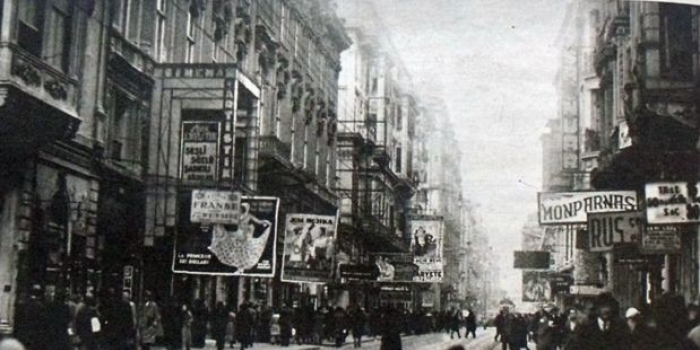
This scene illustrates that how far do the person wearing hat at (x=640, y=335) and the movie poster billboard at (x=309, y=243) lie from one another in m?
3.71

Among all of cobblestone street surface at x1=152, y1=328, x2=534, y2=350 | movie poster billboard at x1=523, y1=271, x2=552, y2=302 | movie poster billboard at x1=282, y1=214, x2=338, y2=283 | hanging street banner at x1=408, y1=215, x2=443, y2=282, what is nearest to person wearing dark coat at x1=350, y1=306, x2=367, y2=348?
cobblestone street surface at x1=152, y1=328, x2=534, y2=350

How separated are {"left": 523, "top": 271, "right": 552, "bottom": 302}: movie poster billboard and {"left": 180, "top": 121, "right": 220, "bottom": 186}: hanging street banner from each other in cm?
474

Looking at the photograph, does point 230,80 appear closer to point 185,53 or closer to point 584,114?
point 185,53

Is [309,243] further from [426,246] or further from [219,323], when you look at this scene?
[219,323]

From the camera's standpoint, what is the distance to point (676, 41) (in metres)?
12.8

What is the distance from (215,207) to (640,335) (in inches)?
162

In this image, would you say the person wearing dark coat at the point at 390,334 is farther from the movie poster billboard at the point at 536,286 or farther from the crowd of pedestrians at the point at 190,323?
the movie poster billboard at the point at 536,286

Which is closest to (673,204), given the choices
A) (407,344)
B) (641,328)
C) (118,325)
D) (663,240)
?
(663,240)

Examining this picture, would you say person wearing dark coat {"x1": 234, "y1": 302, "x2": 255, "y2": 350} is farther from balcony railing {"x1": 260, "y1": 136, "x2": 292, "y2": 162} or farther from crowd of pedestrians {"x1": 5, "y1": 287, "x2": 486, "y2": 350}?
balcony railing {"x1": 260, "y1": 136, "x2": 292, "y2": 162}

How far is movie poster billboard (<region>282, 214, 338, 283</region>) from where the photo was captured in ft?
37.2

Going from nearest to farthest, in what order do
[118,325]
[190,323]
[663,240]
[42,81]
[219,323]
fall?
[42,81] < [118,325] < [663,240] < [190,323] < [219,323]

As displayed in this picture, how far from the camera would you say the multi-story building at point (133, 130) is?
8.52 m

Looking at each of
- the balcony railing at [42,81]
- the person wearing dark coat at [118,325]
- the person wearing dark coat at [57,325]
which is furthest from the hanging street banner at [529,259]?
the person wearing dark coat at [57,325]

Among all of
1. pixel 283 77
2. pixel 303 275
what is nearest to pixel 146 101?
pixel 303 275
